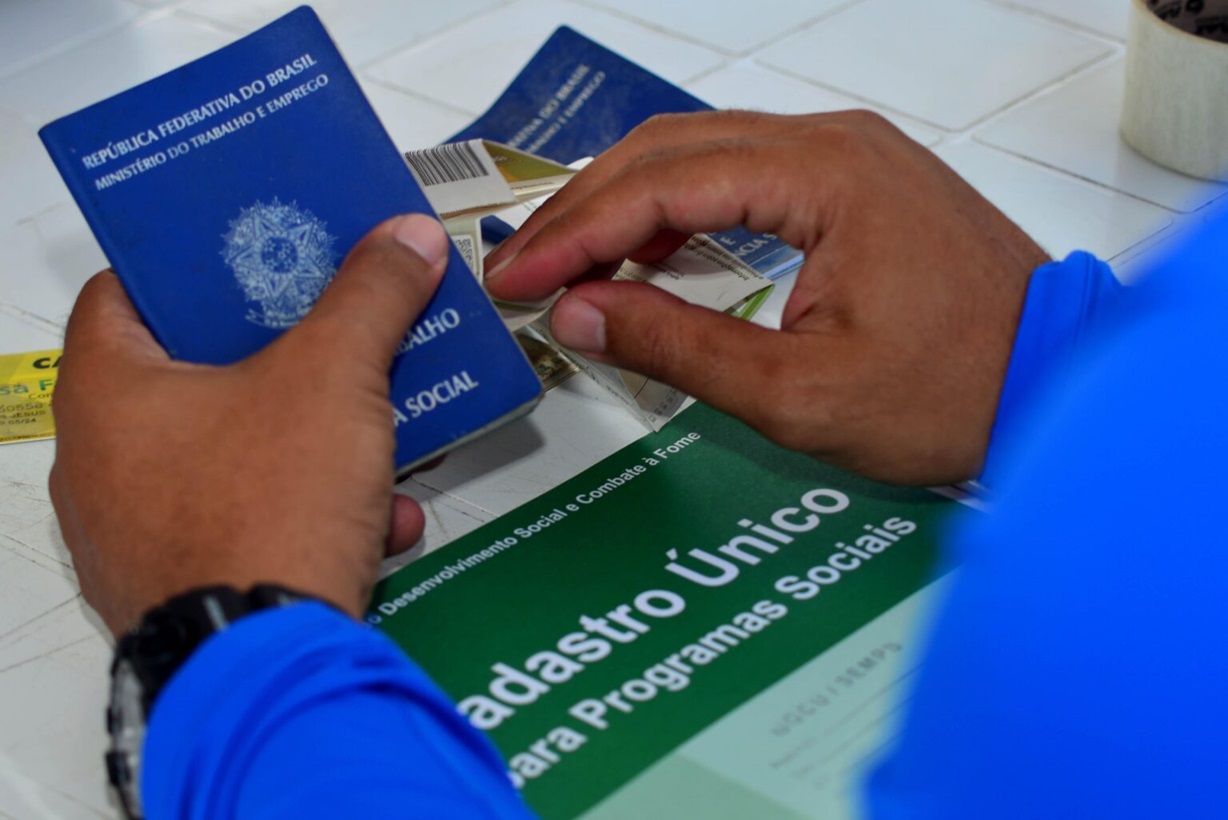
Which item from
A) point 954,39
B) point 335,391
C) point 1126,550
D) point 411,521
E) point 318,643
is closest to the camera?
point 1126,550

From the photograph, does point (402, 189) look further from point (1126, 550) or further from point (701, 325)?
point (1126, 550)

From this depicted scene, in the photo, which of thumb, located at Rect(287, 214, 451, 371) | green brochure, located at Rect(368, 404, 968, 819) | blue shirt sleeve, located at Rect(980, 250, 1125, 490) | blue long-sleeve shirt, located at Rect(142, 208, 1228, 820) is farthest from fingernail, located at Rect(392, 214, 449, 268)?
blue long-sleeve shirt, located at Rect(142, 208, 1228, 820)

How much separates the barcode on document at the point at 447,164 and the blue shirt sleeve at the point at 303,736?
43cm

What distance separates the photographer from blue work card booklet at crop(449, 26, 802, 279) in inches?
41.0

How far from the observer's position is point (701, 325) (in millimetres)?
733

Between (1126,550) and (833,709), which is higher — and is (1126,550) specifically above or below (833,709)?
above

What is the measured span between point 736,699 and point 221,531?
0.80 feet

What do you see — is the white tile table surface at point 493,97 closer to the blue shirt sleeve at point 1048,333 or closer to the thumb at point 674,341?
the thumb at point 674,341

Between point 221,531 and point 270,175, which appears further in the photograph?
point 270,175

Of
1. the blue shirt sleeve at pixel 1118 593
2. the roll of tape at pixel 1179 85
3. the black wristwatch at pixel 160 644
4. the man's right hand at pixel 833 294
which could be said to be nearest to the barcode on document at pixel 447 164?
the man's right hand at pixel 833 294

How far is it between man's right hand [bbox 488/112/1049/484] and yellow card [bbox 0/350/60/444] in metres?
0.33

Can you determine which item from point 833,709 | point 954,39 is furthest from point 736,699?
point 954,39

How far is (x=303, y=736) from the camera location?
0.46 meters

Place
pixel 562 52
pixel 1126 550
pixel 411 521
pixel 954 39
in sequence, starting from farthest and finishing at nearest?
pixel 954 39 < pixel 562 52 < pixel 411 521 < pixel 1126 550
